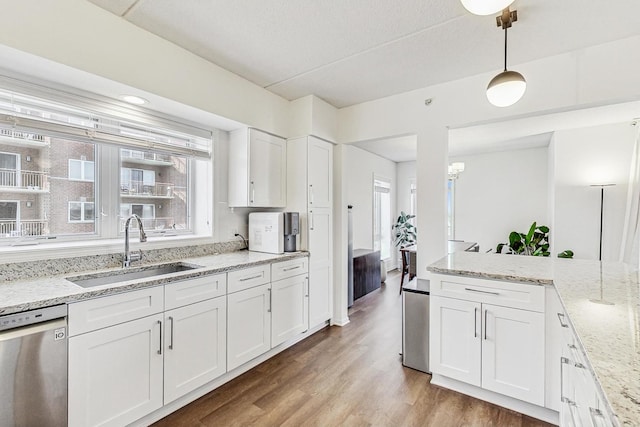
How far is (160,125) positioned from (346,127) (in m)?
2.01

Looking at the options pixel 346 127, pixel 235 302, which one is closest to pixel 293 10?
pixel 346 127

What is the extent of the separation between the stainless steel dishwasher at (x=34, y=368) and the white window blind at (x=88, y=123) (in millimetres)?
1247

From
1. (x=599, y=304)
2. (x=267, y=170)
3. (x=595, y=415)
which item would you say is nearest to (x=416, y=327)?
(x=599, y=304)

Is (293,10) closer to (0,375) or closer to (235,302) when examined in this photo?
(235,302)

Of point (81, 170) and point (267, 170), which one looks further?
point (267, 170)

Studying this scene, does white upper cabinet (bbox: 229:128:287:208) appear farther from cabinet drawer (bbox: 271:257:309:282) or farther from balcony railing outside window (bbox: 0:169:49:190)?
balcony railing outside window (bbox: 0:169:49:190)

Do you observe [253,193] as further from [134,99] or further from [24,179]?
[24,179]

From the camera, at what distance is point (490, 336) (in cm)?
200

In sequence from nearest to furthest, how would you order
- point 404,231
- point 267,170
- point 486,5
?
point 486,5
point 267,170
point 404,231

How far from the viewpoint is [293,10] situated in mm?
1892

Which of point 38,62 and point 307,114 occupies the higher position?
point 307,114

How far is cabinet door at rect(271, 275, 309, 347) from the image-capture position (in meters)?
2.72

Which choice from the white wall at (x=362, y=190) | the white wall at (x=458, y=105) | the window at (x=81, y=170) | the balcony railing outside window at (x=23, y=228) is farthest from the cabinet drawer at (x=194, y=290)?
the white wall at (x=362, y=190)

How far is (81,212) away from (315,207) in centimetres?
205
